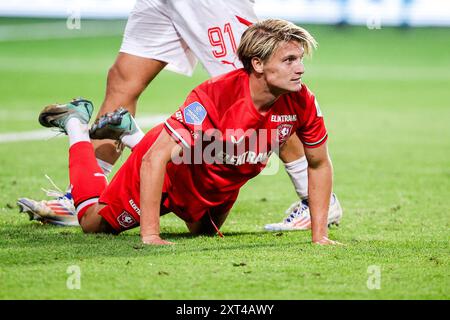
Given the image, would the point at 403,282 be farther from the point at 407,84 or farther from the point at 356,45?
the point at 356,45

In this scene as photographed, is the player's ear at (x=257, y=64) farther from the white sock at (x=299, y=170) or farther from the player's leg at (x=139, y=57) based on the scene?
the player's leg at (x=139, y=57)

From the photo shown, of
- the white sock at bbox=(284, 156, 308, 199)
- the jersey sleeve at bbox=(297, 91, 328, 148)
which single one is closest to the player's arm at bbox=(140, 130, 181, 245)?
the jersey sleeve at bbox=(297, 91, 328, 148)

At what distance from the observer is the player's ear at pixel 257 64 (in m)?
5.79

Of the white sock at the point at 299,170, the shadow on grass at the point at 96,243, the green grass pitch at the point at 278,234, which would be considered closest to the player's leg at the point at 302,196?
the white sock at the point at 299,170

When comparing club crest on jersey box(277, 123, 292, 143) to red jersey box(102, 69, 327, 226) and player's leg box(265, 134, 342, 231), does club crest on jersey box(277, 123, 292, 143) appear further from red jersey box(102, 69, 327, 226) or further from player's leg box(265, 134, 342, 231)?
player's leg box(265, 134, 342, 231)

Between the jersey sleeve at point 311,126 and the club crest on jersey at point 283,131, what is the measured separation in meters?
0.07

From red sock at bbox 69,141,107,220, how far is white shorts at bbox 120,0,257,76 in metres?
0.89

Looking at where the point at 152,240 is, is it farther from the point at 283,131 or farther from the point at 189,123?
the point at 283,131

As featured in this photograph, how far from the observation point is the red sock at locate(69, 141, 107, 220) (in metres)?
6.65

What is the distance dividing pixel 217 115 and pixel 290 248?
0.89 meters

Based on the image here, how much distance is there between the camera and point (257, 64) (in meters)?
5.82

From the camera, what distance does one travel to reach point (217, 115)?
19.0 feet
